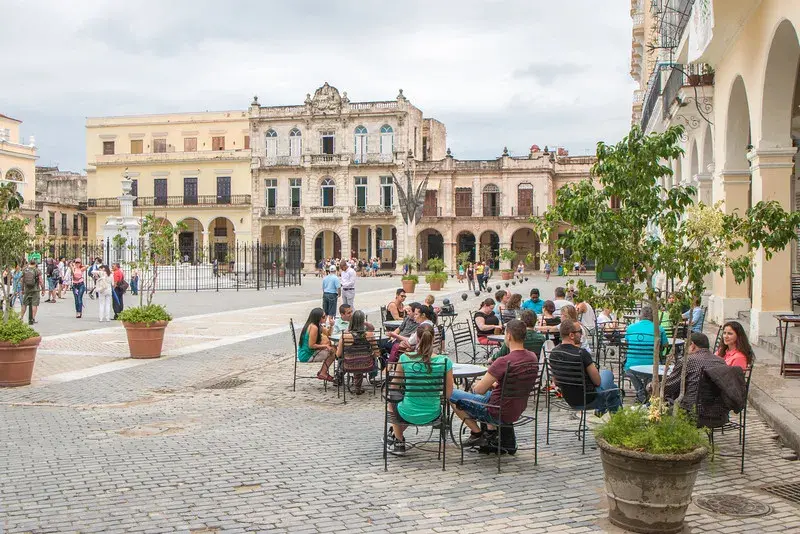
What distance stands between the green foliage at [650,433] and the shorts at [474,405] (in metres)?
1.60

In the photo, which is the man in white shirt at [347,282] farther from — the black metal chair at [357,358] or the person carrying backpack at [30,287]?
the black metal chair at [357,358]

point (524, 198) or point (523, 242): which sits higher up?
point (524, 198)

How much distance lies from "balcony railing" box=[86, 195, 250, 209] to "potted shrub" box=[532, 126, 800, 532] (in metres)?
53.9

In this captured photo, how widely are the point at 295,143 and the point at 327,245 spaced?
25.6ft

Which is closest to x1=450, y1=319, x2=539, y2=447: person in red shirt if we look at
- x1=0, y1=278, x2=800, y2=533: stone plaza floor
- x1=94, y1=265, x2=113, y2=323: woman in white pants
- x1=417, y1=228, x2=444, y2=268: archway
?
x1=0, y1=278, x2=800, y2=533: stone plaza floor

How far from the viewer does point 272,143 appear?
57.9 meters

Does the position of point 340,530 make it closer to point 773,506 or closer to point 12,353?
point 773,506

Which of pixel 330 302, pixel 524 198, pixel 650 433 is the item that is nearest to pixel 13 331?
pixel 650 433

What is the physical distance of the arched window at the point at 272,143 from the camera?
57.8 metres

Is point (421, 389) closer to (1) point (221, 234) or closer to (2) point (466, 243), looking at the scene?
(2) point (466, 243)

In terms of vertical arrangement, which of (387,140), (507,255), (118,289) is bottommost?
(118,289)

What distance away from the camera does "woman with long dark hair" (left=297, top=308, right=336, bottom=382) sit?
34.8 ft

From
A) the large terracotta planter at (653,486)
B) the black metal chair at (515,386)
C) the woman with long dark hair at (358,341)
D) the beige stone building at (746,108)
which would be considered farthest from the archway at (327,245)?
the large terracotta planter at (653,486)

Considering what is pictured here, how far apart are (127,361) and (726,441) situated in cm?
958
